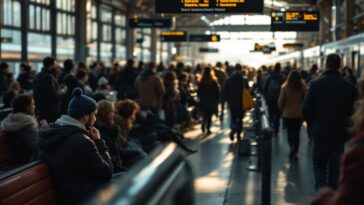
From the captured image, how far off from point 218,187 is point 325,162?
1850mm

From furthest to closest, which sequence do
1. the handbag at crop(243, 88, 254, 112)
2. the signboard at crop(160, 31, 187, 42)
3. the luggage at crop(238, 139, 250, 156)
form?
the signboard at crop(160, 31, 187, 42) → the handbag at crop(243, 88, 254, 112) → the luggage at crop(238, 139, 250, 156)

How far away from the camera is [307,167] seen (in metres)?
10.8

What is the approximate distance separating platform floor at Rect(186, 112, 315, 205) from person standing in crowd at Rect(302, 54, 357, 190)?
0.74 meters

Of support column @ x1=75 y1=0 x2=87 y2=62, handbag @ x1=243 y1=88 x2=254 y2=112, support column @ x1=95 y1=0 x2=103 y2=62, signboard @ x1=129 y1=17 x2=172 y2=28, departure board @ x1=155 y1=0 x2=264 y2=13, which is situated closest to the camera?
departure board @ x1=155 y1=0 x2=264 y2=13

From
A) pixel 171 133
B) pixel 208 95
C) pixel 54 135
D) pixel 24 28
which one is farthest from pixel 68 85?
pixel 24 28

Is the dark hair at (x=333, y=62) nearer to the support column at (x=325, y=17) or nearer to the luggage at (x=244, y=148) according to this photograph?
the luggage at (x=244, y=148)

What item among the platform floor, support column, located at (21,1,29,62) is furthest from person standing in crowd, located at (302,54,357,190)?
support column, located at (21,1,29,62)

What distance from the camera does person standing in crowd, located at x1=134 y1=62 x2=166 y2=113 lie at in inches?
577

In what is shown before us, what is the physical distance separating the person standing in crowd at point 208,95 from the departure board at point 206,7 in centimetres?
217

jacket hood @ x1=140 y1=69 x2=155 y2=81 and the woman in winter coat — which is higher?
jacket hood @ x1=140 y1=69 x2=155 y2=81

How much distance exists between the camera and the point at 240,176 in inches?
393

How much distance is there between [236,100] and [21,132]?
7768 mm

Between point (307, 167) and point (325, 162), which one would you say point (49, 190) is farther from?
point (307, 167)

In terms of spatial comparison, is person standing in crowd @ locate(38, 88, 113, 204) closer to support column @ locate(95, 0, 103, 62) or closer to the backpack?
the backpack
